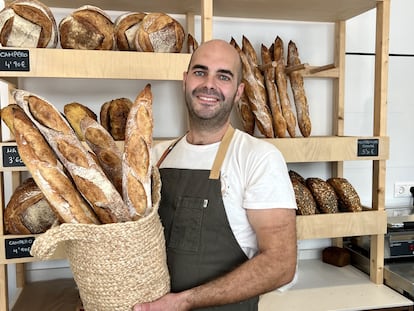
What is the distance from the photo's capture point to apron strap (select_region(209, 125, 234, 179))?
4.05 ft

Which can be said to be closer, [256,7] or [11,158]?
[11,158]

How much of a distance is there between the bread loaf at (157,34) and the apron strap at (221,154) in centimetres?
36

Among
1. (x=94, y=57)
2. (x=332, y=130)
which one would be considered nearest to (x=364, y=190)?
(x=332, y=130)

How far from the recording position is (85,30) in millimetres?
1353

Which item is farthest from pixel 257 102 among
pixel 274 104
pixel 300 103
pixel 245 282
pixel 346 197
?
pixel 245 282

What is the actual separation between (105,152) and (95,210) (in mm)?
175

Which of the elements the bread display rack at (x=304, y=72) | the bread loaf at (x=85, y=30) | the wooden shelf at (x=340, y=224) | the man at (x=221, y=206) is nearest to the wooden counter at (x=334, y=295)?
the bread display rack at (x=304, y=72)

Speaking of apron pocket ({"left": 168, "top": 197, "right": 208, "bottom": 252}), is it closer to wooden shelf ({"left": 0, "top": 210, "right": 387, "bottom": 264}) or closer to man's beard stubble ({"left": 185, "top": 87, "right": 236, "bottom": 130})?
man's beard stubble ({"left": 185, "top": 87, "right": 236, "bottom": 130})

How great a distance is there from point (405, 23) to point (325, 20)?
488 millimetres

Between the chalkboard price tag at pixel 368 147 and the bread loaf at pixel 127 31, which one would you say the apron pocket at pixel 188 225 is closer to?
the bread loaf at pixel 127 31

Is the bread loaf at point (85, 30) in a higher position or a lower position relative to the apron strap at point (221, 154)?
higher

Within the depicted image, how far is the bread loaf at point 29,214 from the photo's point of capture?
1350 millimetres

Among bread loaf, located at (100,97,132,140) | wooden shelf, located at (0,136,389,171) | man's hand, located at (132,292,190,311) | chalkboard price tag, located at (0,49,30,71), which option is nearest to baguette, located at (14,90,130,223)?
man's hand, located at (132,292,190,311)

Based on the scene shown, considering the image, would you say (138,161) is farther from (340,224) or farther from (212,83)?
(340,224)
